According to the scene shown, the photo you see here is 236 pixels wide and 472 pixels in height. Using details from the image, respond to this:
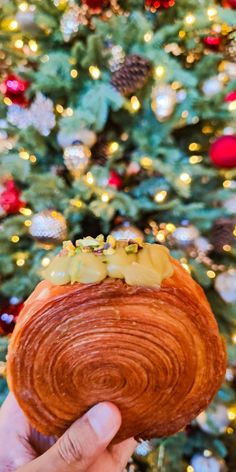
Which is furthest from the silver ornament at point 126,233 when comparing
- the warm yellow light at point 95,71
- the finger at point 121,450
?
the finger at point 121,450

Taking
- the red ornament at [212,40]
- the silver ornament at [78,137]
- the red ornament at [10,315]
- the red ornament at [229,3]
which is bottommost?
the red ornament at [10,315]

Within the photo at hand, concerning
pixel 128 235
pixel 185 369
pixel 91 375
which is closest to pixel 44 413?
pixel 91 375

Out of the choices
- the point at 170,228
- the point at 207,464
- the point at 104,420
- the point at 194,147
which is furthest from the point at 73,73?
the point at 207,464

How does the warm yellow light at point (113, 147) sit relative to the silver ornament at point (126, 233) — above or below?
above

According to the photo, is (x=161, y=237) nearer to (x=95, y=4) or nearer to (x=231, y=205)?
(x=231, y=205)

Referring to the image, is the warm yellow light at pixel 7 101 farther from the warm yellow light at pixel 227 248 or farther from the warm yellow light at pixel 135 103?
the warm yellow light at pixel 227 248

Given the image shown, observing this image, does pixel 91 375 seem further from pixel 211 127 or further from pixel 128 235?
pixel 211 127
